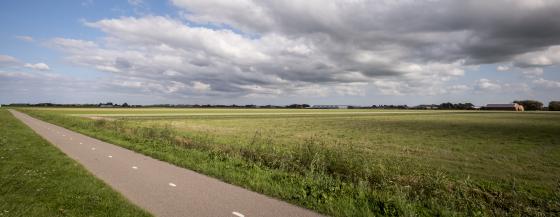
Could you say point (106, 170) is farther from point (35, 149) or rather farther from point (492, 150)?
point (492, 150)

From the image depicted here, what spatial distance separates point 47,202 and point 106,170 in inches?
171

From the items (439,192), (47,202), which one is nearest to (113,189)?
(47,202)

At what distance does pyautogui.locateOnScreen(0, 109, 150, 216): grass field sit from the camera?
8242 mm

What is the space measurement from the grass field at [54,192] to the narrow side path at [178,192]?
1.48 ft

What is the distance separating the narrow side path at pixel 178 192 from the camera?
8508mm

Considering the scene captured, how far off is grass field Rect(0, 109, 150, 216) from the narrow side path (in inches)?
17.8

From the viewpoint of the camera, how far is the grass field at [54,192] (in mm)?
8242

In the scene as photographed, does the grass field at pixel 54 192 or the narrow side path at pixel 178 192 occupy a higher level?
Answer: the grass field at pixel 54 192

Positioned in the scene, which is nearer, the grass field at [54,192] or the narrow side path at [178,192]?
the grass field at [54,192]

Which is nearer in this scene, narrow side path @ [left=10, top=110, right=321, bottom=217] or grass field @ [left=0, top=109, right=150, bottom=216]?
grass field @ [left=0, top=109, right=150, bottom=216]

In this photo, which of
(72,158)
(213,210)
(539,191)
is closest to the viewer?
(213,210)

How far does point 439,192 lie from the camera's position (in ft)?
35.8

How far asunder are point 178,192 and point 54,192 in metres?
3.26

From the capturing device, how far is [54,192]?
32.5 feet
